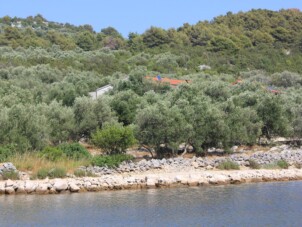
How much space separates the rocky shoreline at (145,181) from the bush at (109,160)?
1494 millimetres

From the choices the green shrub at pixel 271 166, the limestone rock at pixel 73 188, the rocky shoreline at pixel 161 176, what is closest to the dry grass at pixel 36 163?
the rocky shoreline at pixel 161 176

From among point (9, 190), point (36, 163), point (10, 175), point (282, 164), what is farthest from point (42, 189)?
point (282, 164)

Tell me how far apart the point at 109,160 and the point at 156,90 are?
1186 inches

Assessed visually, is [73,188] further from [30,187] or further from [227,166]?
[227,166]

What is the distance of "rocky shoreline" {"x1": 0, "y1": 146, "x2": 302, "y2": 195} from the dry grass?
2.77ft

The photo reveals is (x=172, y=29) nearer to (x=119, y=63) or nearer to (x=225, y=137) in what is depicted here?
(x=119, y=63)

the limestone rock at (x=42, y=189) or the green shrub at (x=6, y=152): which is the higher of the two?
the green shrub at (x=6, y=152)

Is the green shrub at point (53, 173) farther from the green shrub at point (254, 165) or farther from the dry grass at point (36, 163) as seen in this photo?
the green shrub at point (254, 165)

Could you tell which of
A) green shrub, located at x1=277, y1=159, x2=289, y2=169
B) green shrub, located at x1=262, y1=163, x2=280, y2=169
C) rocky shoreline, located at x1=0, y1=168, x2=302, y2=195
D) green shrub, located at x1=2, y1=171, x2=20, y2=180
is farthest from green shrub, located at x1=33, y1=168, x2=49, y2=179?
green shrub, located at x1=277, y1=159, x2=289, y2=169

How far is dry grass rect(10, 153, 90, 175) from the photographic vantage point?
3177 centimetres

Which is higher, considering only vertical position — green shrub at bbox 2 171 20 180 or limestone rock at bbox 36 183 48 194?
green shrub at bbox 2 171 20 180

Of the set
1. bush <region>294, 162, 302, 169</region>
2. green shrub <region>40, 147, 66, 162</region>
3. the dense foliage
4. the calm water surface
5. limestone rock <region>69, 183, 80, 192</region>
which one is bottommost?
the calm water surface

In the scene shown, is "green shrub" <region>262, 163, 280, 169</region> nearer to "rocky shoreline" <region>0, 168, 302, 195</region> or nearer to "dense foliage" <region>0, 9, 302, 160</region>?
"rocky shoreline" <region>0, 168, 302, 195</region>

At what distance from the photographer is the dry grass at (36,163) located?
3177cm
